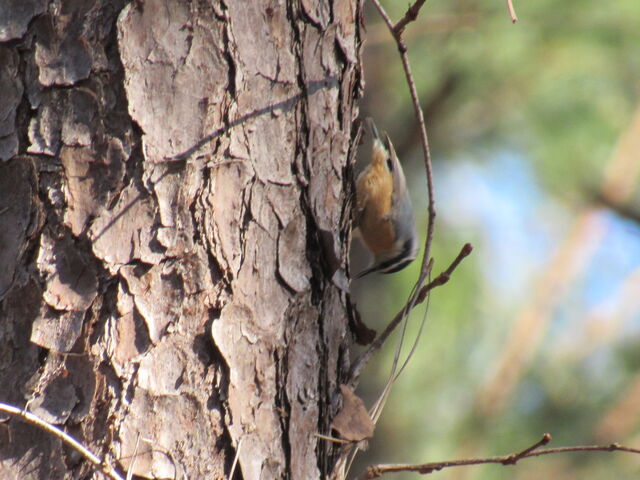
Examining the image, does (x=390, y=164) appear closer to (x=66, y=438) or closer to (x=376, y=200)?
(x=376, y=200)

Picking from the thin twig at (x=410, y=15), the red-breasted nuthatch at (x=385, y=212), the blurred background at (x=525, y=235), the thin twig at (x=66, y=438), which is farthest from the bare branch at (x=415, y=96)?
the blurred background at (x=525, y=235)

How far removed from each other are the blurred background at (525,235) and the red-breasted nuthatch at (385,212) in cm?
97

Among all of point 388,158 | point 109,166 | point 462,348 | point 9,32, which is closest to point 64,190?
point 109,166

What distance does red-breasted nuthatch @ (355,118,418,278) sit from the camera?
2.29 meters

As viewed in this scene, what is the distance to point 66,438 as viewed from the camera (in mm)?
1016

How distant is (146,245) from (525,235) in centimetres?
379

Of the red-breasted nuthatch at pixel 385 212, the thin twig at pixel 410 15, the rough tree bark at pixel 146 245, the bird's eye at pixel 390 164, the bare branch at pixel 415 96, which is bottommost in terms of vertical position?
the rough tree bark at pixel 146 245

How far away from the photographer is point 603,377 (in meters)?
4.10

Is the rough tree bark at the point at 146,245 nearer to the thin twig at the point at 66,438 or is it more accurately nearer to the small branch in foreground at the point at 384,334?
the thin twig at the point at 66,438

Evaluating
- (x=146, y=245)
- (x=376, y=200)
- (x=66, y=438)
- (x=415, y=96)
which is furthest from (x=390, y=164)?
(x=66, y=438)

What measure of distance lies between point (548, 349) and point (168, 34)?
3.53 m

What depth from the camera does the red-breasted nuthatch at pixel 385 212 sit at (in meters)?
2.29

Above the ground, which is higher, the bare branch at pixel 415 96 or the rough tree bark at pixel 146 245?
the bare branch at pixel 415 96

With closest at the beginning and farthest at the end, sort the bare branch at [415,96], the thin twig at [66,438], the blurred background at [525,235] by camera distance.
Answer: the thin twig at [66,438], the bare branch at [415,96], the blurred background at [525,235]
